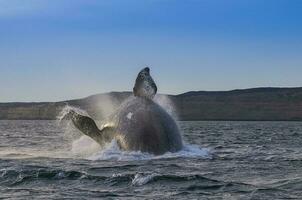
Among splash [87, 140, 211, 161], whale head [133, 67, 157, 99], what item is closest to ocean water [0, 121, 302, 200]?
splash [87, 140, 211, 161]

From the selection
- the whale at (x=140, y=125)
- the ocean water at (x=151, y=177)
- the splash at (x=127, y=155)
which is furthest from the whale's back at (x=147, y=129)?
the ocean water at (x=151, y=177)

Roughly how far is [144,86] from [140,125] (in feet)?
11.0

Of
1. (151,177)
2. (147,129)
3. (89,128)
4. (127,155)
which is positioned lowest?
(151,177)

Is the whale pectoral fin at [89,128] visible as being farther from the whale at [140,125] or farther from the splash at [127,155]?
the splash at [127,155]

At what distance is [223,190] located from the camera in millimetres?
16938

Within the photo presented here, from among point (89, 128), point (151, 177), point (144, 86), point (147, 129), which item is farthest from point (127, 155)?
point (151, 177)

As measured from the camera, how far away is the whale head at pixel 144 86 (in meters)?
28.9

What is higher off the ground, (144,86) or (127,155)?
(144,86)

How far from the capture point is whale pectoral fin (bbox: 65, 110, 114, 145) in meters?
28.4

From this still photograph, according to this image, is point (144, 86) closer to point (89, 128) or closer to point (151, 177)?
point (89, 128)

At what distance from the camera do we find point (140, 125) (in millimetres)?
26047

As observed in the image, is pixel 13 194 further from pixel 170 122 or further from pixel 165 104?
pixel 165 104

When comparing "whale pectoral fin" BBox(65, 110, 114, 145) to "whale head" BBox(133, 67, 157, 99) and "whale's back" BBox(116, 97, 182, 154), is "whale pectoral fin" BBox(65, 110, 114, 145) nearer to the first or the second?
"whale's back" BBox(116, 97, 182, 154)

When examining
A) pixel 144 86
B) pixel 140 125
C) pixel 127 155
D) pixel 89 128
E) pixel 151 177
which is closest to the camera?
pixel 151 177
